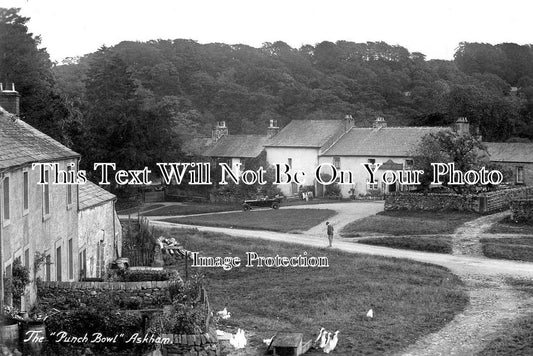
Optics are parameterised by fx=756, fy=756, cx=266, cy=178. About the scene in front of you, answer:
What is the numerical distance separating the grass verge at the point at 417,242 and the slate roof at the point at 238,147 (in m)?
30.1

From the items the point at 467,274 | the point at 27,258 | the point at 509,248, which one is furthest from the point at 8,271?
the point at 509,248

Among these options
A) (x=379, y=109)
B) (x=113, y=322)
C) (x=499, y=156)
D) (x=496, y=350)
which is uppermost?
(x=379, y=109)

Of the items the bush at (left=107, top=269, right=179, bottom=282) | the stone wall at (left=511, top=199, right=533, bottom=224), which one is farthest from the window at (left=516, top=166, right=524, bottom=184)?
the bush at (left=107, top=269, right=179, bottom=282)

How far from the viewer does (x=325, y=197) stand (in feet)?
210

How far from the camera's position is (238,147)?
71188 mm

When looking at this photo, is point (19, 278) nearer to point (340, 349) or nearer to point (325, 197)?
point (340, 349)

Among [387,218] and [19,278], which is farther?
[387,218]

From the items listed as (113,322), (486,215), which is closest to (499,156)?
(486,215)

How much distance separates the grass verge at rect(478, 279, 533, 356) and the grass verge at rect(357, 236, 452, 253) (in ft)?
46.3

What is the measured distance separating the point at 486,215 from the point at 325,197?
20.3 meters

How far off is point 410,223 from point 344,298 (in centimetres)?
1906

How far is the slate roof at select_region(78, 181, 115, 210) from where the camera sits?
2717cm

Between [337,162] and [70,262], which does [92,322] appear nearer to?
[70,262]

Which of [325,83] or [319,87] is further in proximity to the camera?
[325,83]
